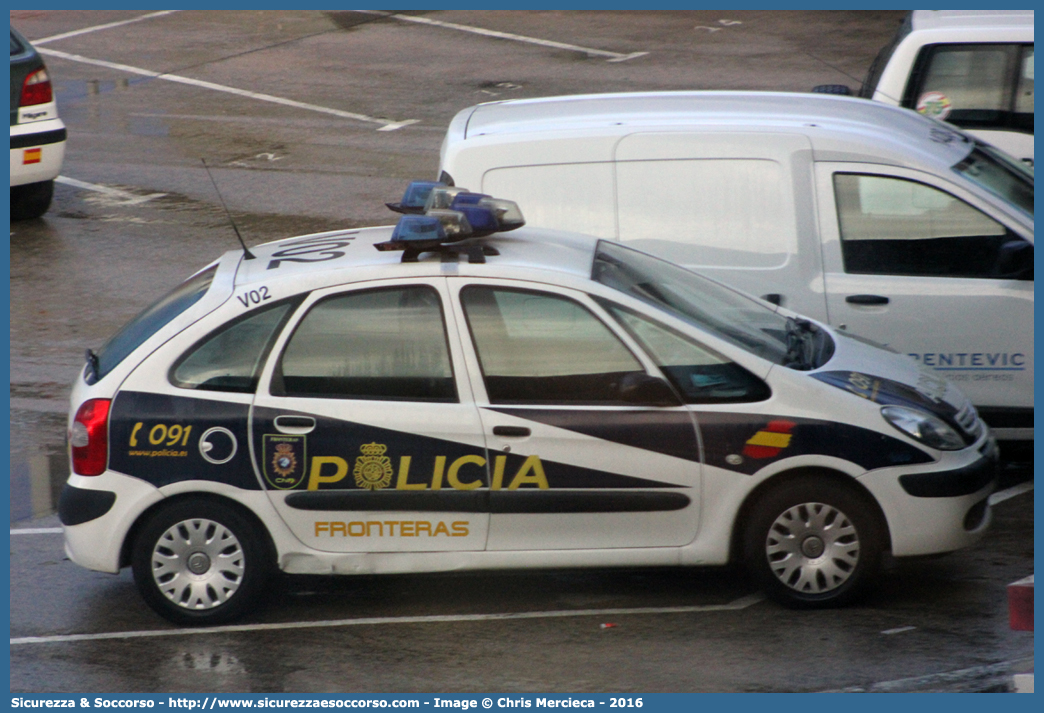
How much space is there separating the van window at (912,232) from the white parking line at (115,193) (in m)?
8.40

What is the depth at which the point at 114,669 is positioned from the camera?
18.3 ft

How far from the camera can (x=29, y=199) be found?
13086mm

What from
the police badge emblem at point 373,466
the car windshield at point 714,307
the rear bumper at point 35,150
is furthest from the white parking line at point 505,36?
the police badge emblem at point 373,466

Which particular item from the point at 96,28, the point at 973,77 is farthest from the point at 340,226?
the point at 96,28

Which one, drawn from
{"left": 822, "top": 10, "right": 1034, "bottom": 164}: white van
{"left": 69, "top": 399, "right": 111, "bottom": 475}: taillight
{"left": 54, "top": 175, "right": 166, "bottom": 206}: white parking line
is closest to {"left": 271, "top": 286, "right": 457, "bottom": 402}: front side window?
{"left": 69, "top": 399, "right": 111, "bottom": 475}: taillight

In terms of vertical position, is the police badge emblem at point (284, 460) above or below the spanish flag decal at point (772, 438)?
below

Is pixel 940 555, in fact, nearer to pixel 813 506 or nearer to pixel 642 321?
pixel 813 506

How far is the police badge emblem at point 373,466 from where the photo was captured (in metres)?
5.75

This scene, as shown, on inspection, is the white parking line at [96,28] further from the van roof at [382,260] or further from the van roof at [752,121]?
the van roof at [382,260]

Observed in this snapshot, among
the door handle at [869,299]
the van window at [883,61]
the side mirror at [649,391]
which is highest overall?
the van window at [883,61]

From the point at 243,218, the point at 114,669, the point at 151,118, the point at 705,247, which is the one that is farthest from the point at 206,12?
the point at 114,669

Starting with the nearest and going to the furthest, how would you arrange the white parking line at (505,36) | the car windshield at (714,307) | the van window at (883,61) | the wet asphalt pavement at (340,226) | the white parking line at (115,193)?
the wet asphalt pavement at (340,226) < the car windshield at (714,307) < the van window at (883,61) < the white parking line at (115,193) < the white parking line at (505,36)

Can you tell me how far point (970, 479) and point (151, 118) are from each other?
13.3 m

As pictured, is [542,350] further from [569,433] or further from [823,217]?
[823,217]
